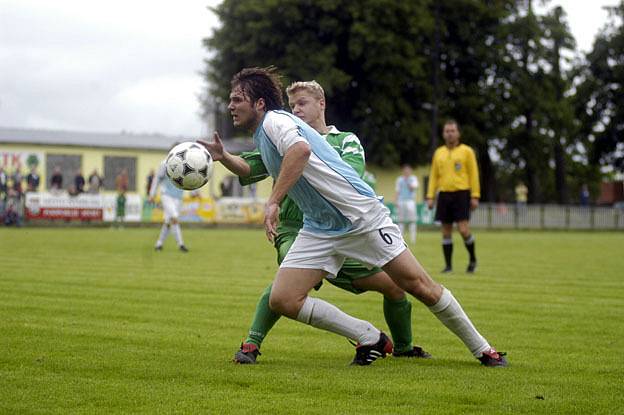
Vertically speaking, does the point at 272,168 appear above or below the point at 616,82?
below

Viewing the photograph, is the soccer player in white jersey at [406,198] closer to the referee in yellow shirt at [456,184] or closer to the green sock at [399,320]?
the referee in yellow shirt at [456,184]

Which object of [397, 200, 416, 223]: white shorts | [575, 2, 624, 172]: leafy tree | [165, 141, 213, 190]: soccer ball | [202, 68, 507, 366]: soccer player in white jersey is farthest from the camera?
[575, 2, 624, 172]: leafy tree

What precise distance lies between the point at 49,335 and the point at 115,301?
2809 millimetres

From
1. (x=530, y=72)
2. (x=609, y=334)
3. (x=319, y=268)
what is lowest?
(x=609, y=334)

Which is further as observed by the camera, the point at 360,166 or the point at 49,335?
the point at 49,335

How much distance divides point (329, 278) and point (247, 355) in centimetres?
81

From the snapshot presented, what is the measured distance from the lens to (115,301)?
35.3 feet

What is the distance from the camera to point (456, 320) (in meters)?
6.69

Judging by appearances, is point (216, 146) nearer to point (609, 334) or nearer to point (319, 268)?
point (319, 268)

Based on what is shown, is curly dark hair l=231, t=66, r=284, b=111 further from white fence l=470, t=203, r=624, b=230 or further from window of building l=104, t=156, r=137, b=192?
window of building l=104, t=156, r=137, b=192

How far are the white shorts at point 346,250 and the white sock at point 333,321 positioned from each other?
0.91 ft

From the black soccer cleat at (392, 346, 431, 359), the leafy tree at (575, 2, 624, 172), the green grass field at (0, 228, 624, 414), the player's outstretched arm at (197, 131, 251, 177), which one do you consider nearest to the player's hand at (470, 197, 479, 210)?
the green grass field at (0, 228, 624, 414)

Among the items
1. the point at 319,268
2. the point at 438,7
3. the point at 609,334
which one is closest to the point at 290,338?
the point at 319,268

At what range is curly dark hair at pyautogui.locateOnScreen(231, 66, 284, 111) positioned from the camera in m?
6.64
